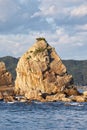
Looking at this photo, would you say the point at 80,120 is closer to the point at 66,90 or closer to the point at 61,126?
the point at 61,126

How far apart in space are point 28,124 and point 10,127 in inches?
263

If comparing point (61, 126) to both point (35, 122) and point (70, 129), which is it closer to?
point (70, 129)

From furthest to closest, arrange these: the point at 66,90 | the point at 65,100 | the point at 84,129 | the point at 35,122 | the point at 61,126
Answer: the point at 66,90
the point at 65,100
the point at 35,122
the point at 61,126
the point at 84,129

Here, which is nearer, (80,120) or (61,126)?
(61,126)

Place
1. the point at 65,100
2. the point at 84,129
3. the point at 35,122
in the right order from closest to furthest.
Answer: the point at 84,129, the point at 35,122, the point at 65,100

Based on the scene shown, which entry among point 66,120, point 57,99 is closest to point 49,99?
point 57,99

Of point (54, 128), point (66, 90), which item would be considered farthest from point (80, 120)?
point (66, 90)

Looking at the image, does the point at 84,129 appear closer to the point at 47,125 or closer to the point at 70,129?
the point at 70,129

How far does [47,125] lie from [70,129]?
312 inches

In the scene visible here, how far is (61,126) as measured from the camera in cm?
8662

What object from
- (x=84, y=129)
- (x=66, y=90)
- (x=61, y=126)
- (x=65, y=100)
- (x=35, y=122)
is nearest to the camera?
(x=84, y=129)

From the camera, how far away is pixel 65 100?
167375 millimetres

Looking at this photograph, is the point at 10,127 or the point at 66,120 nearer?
the point at 10,127

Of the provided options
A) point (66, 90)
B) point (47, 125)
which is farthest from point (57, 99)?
point (47, 125)
